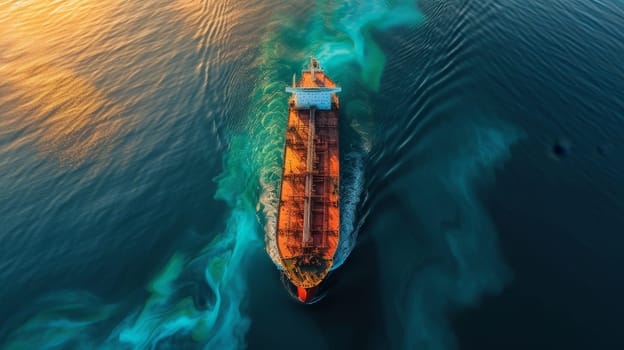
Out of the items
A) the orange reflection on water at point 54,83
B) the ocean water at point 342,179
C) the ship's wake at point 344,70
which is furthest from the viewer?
the orange reflection on water at point 54,83

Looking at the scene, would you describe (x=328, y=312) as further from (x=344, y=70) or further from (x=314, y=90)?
(x=344, y=70)

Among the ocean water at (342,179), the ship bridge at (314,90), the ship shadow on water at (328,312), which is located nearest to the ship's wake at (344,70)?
the ocean water at (342,179)

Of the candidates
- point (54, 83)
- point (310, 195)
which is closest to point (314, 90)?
point (310, 195)

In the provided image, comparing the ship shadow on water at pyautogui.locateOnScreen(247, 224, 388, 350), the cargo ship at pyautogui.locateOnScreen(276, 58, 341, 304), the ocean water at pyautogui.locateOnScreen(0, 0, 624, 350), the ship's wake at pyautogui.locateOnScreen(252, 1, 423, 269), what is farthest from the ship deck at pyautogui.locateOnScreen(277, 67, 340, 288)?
the ship shadow on water at pyautogui.locateOnScreen(247, 224, 388, 350)

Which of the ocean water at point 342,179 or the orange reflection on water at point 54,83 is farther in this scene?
the orange reflection on water at point 54,83

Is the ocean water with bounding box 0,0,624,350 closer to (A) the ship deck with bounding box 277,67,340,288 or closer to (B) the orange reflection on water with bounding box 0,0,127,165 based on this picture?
(B) the orange reflection on water with bounding box 0,0,127,165

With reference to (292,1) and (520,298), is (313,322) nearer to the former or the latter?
(520,298)

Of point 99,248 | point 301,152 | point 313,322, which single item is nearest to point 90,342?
point 99,248

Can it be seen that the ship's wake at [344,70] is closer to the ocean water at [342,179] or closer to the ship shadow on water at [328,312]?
the ocean water at [342,179]
